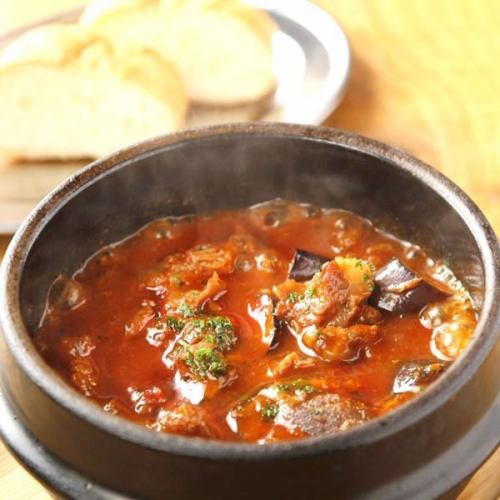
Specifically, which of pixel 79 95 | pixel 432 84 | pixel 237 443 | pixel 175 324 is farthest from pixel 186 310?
pixel 432 84

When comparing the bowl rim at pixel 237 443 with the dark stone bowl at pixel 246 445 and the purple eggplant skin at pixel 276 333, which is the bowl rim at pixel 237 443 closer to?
the dark stone bowl at pixel 246 445

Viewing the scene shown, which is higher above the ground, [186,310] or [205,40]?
[186,310]

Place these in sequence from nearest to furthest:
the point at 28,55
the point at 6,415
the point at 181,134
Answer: the point at 6,415 → the point at 181,134 → the point at 28,55

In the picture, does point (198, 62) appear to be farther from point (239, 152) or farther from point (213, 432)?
point (213, 432)

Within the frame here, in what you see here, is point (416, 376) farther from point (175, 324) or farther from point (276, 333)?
point (175, 324)

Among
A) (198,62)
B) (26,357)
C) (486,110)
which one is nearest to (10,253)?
(26,357)

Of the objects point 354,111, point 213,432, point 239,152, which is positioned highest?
point 239,152

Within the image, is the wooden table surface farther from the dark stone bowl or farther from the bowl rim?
the bowl rim
